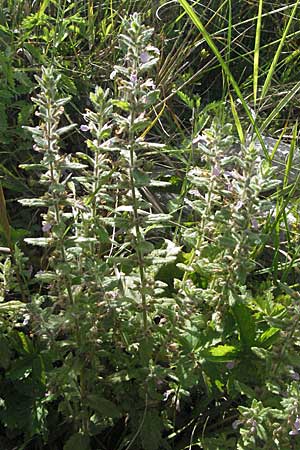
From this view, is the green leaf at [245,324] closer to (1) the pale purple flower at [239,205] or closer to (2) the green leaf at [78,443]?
(1) the pale purple flower at [239,205]

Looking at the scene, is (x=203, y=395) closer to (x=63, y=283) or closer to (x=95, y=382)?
(x=95, y=382)

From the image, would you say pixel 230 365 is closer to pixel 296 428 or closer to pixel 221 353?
pixel 221 353

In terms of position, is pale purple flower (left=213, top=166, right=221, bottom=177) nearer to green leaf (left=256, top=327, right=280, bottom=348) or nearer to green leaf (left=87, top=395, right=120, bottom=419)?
green leaf (left=256, top=327, right=280, bottom=348)

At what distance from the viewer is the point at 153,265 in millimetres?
1631

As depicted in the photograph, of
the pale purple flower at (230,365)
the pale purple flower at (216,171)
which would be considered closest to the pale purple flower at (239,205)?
the pale purple flower at (216,171)

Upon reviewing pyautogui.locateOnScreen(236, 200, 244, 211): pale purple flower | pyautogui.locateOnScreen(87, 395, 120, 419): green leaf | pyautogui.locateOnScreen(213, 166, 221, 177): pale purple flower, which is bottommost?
pyautogui.locateOnScreen(87, 395, 120, 419): green leaf

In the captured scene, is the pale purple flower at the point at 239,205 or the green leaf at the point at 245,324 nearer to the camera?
the pale purple flower at the point at 239,205

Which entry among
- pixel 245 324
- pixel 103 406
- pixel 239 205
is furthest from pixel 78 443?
pixel 239 205

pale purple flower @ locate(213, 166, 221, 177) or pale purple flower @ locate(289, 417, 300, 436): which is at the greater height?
pale purple flower @ locate(213, 166, 221, 177)

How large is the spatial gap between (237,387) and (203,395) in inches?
12.7

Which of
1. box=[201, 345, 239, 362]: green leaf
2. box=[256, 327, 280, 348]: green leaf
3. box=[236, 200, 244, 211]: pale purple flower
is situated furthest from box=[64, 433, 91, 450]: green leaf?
box=[236, 200, 244, 211]: pale purple flower

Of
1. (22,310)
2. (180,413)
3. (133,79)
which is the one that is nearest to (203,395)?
(180,413)

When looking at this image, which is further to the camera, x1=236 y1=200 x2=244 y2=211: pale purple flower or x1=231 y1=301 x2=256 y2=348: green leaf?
x1=231 y1=301 x2=256 y2=348: green leaf

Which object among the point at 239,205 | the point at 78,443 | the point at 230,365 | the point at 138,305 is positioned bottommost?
the point at 78,443
